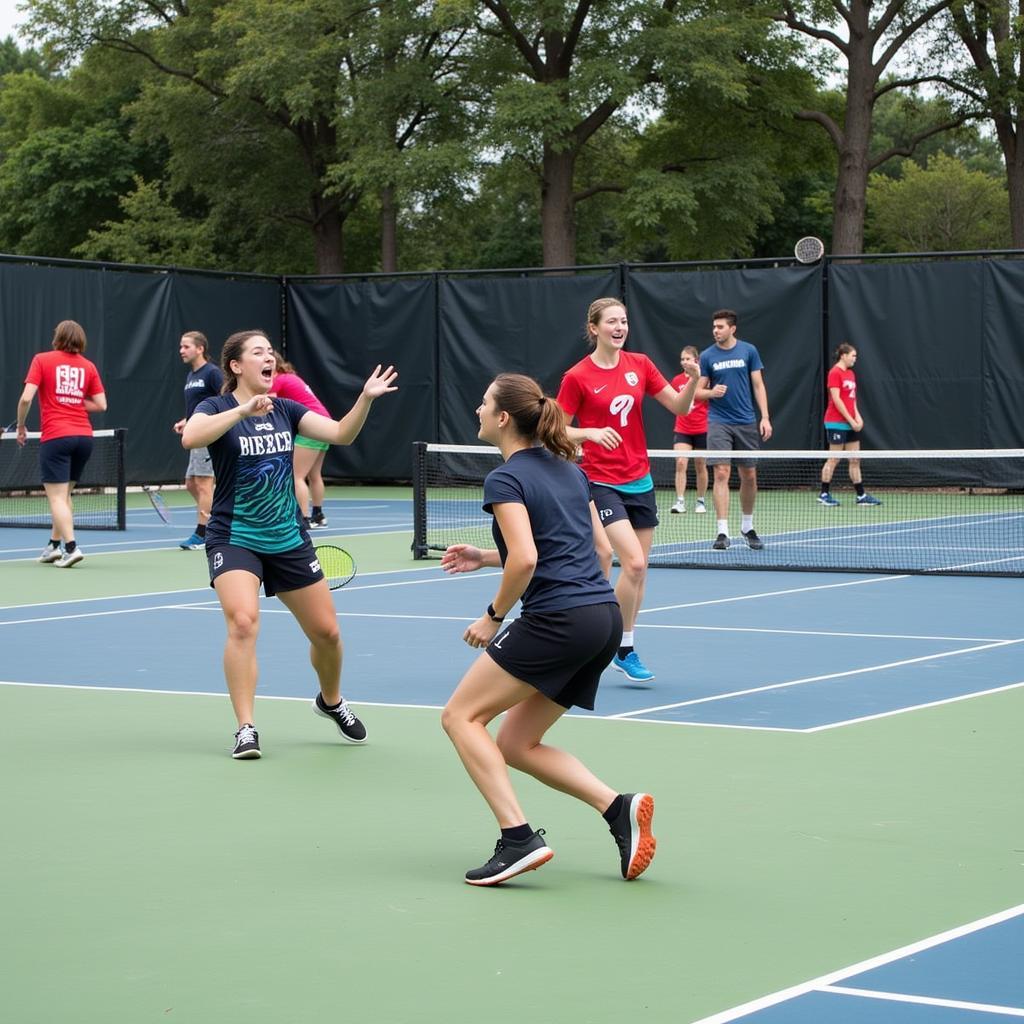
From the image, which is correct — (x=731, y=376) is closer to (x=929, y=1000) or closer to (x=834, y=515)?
(x=834, y=515)

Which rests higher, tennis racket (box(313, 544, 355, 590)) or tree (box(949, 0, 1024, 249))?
tree (box(949, 0, 1024, 249))

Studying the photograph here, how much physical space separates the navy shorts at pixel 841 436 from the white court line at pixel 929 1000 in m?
16.3

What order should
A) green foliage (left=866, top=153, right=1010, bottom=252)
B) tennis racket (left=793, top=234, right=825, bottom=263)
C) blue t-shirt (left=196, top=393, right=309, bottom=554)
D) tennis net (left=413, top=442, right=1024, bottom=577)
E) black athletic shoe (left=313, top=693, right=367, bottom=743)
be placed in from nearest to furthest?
blue t-shirt (left=196, top=393, right=309, bottom=554) → black athletic shoe (left=313, top=693, right=367, bottom=743) → tennis net (left=413, top=442, right=1024, bottom=577) → tennis racket (left=793, top=234, right=825, bottom=263) → green foliage (left=866, top=153, right=1010, bottom=252)

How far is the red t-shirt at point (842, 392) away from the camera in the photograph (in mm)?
19547

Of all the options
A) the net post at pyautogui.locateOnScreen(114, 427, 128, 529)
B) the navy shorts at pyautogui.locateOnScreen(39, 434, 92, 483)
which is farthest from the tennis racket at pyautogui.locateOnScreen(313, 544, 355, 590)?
the net post at pyautogui.locateOnScreen(114, 427, 128, 529)

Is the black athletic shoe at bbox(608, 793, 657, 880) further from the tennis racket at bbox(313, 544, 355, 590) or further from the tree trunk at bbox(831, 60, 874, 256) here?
the tree trunk at bbox(831, 60, 874, 256)

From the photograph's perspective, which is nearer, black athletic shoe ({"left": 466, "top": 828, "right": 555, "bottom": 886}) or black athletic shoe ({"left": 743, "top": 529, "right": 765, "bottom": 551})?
black athletic shoe ({"left": 466, "top": 828, "right": 555, "bottom": 886})

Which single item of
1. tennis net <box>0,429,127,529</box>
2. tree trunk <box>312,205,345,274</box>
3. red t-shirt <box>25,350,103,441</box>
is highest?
tree trunk <box>312,205,345,274</box>

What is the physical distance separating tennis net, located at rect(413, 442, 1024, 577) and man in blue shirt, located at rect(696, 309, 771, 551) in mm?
186

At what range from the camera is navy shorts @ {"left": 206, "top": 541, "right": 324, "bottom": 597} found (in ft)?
21.8

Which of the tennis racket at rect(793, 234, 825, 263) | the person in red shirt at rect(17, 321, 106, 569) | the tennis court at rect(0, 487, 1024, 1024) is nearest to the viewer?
the tennis court at rect(0, 487, 1024, 1024)

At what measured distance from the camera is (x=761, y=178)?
105ft

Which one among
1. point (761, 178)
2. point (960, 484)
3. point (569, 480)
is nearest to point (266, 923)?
point (569, 480)

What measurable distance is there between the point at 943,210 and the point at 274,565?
56072 millimetres
